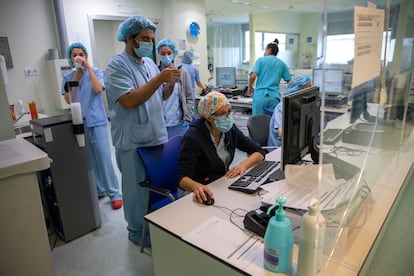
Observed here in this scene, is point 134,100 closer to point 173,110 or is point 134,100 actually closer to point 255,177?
point 255,177

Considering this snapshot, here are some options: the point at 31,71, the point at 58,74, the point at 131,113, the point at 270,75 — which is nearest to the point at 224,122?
the point at 131,113

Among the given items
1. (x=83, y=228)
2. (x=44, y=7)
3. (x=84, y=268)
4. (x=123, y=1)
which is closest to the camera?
(x=84, y=268)

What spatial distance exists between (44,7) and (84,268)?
3131 millimetres

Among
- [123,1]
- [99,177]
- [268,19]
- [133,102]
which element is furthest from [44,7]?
[268,19]

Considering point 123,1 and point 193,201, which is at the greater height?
point 123,1

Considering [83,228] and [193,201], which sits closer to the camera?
[193,201]

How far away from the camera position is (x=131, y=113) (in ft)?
6.03

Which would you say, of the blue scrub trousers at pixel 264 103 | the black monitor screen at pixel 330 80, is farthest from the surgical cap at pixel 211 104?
the blue scrub trousers at pixel 264 103

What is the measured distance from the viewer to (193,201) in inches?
54.4

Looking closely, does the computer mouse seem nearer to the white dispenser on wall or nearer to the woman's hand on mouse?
the woman's hand on mouse

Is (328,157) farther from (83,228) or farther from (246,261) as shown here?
(83,228)

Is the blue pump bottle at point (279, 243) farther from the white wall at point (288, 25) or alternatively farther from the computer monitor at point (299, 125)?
the white wall at point (288, 25)

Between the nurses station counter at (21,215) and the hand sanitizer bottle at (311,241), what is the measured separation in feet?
4.24

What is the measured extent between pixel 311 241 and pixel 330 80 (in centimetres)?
42
